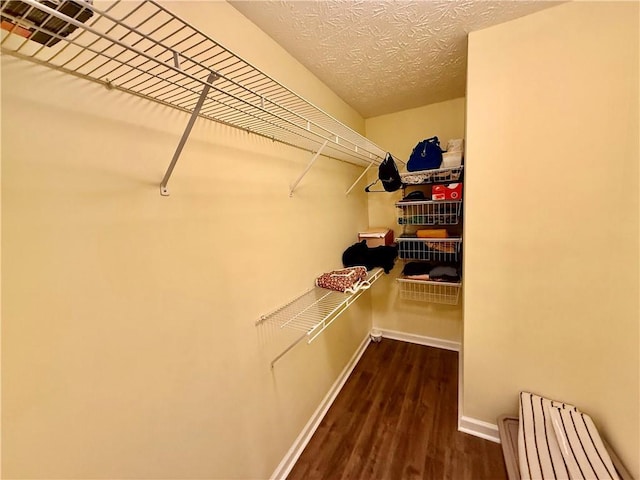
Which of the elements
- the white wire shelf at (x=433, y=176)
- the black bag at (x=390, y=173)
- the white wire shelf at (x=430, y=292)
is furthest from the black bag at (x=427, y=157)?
the white wire shelf at (x=430, y=292)

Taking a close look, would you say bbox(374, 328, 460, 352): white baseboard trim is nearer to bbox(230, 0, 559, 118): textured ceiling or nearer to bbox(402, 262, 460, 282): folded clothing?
bbox(402, 262, 460, 282): folded clothing

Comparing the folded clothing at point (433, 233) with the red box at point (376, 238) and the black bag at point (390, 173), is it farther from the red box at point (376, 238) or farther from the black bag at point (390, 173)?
the black bag at point (390, 173)

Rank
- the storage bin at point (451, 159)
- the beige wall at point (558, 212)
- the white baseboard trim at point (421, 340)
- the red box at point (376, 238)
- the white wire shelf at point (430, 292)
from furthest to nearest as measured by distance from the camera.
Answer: the white baseboard trim at point (421, 340)
the white wire shelf at point (430, 292)
the red box at point (376, 238)
the storage bin at point (451, 159)
the beige wall at point (558, 212)

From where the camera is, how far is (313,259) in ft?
5.68

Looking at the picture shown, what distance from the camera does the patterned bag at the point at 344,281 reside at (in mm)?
1625

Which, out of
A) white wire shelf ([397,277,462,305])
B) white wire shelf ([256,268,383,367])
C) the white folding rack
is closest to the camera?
the white folding rack

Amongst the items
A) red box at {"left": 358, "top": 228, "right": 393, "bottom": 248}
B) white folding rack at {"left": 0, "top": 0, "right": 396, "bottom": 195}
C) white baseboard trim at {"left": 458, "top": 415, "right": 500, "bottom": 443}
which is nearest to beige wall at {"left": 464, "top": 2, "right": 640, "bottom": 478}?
white baseboard trim at {"left": 458, "top": 415, "right": 500, "bottom": 443}

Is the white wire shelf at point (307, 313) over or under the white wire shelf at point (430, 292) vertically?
over

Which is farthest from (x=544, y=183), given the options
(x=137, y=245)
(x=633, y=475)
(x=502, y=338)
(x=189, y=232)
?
(x=137, y=245)

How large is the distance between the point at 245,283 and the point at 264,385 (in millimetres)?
547

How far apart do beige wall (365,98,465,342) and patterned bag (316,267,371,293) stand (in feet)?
3.43

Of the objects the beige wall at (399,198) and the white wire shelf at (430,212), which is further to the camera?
the beige wall at (399,198)

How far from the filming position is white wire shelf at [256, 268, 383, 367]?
1.34 meters

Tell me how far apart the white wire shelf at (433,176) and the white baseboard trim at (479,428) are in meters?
1.67
